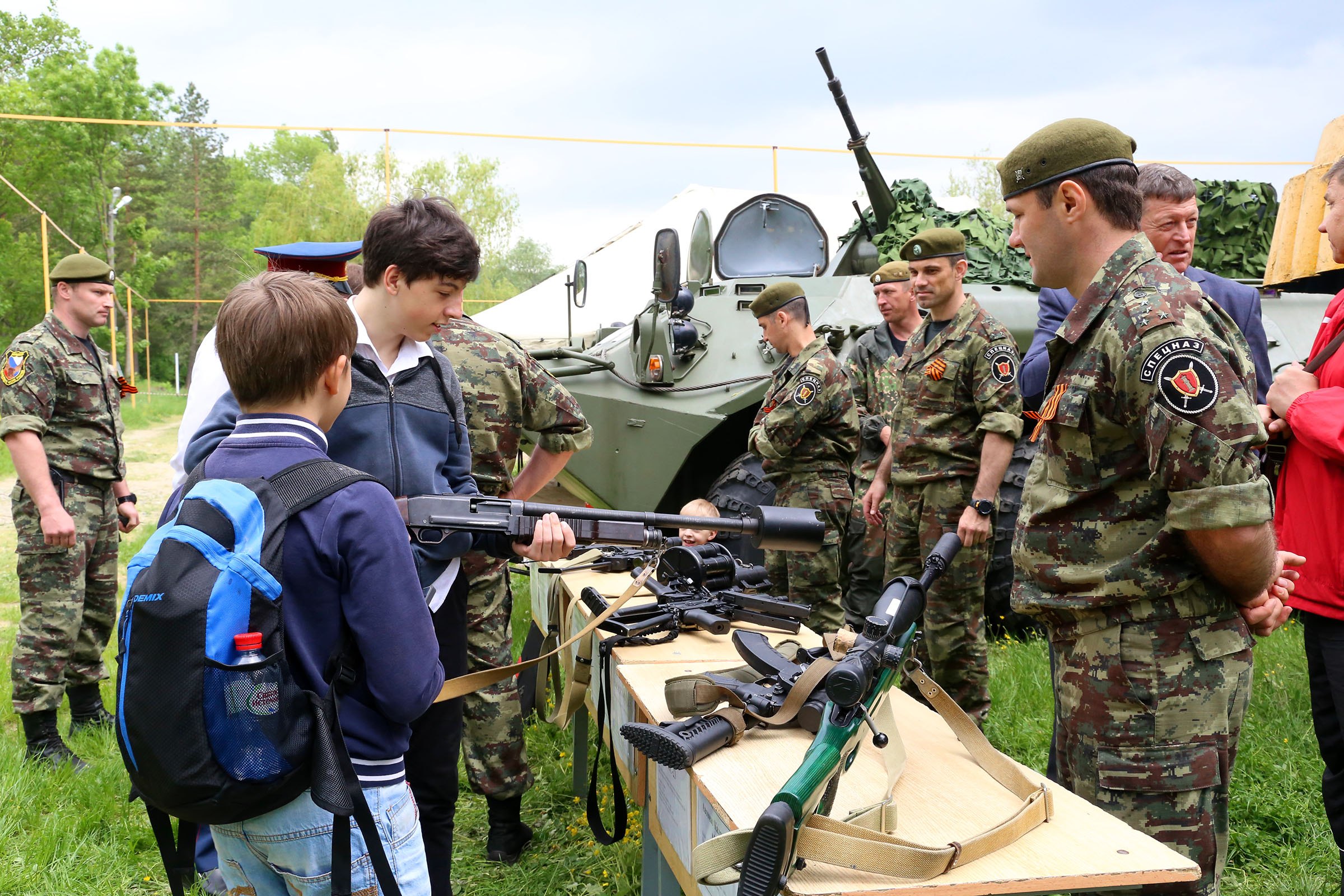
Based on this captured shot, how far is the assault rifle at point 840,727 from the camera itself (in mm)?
1486

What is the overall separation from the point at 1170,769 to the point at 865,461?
377cm

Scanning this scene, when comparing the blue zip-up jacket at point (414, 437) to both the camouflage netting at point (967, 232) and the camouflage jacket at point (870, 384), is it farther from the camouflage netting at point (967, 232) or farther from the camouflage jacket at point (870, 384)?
the camouflage netting at point (967, 232)

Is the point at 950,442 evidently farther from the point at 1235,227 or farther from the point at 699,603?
the point at 1235,227

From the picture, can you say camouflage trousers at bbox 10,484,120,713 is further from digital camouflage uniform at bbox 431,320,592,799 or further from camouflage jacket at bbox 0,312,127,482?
digital camouflage uniform at bbox 431,320,592,799

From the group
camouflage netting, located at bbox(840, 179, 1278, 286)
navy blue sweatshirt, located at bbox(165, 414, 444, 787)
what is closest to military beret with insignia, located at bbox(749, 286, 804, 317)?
camouflage netting, located at bbox(840, 179, 1278, 286)

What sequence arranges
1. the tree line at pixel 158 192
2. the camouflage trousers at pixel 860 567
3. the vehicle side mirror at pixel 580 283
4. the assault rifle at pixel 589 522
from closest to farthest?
the assault rifle at pixel 589 522 → the camouflage trousers at pixel 860 567 → the vehicle side mirror at pixel 580 283 → the tree line at pixel 158 192

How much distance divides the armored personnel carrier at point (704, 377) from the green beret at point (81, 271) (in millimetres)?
2413

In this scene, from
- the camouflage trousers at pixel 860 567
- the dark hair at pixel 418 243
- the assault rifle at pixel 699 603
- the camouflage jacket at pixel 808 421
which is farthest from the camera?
the camouflage trousers at pixel 860 567

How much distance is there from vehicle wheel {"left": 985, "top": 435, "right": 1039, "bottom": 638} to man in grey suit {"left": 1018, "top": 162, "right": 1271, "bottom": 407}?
5.07 ft

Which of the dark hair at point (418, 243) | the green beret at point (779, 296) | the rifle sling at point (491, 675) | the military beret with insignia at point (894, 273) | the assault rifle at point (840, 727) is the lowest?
the rifle sling at point (491, 675)

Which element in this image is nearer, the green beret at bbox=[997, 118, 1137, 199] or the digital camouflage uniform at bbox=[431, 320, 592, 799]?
the green beret at bbox=[997, 118, 1137, 199]

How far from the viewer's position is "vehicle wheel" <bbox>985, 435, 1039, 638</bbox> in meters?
5.09

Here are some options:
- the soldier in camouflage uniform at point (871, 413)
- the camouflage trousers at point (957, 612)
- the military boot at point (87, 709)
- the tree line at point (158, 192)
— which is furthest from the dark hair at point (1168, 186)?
the tree line at point (158, 192)

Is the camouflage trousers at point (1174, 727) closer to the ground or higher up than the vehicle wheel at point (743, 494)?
higher up
